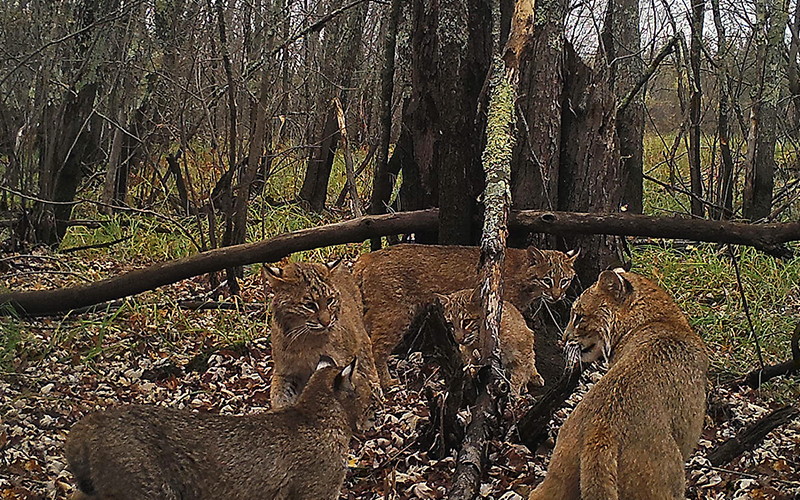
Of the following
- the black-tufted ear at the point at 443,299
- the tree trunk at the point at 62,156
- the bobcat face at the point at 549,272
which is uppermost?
the tree trunk at the point at 62,156

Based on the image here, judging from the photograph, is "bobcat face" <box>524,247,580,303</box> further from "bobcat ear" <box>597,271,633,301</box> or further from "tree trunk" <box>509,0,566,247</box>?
"bobcat ear" <box>597,271,633,301</box>

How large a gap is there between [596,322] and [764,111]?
4513 millimetres

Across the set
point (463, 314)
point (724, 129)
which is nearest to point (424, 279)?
point (463, 314)

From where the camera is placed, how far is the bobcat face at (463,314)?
497 cm

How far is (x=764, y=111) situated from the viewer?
7535 mm

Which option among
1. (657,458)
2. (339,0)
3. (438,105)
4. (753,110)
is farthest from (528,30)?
(339,0)

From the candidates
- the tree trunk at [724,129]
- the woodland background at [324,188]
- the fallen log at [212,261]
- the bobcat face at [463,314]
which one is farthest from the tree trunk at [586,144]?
the tree trunk at [724,129]

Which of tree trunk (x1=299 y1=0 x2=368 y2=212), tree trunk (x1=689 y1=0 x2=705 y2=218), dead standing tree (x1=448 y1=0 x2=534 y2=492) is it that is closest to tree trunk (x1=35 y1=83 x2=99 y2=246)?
tree trunk (x1=299 y1=0 x2=368 y2=212)

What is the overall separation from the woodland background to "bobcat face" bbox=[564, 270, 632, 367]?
0.64 m

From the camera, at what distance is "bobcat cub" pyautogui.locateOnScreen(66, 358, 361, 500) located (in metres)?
3.19

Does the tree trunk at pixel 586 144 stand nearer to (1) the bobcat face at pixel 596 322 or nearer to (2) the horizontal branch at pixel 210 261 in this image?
(2) the horizontal branch at pixel 210 261

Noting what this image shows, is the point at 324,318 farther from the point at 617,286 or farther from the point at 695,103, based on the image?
the point at 695,103

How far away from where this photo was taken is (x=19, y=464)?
4277mm

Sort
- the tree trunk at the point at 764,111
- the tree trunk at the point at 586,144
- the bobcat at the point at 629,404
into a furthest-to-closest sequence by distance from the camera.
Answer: the tree trunk at the point at 764,111 → the tree trunk at the point at 586,144 → the bobcat at the point at 629,404
